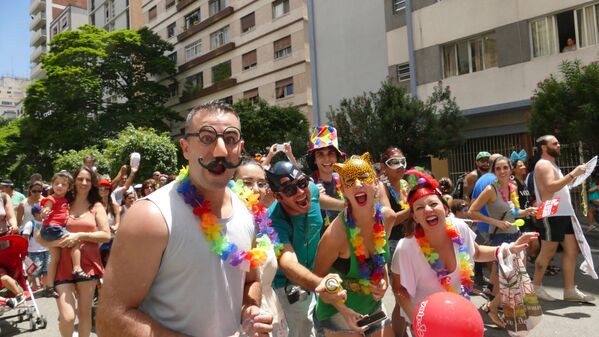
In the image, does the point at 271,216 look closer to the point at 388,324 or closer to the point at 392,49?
the point at 388,324

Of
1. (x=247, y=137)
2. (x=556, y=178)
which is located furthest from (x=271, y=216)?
(x=247, y=137)

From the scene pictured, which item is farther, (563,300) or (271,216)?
(563,300)

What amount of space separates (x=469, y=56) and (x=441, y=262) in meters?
15.5

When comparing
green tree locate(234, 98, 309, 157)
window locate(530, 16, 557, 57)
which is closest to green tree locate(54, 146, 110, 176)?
green tree locate(234, 98, 309, 157)

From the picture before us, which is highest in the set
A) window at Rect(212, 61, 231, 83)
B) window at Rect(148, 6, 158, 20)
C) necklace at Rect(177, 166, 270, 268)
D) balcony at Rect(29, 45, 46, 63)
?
balcony at Rect(29, 45, 46, 63)

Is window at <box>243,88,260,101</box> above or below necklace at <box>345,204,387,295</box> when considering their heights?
above

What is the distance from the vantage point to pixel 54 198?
520 centimetres

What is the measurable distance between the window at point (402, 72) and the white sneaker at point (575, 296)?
48.5 ft

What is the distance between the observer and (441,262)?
340 cm

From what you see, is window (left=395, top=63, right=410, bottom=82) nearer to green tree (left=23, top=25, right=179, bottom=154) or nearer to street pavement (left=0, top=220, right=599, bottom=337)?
street pavement (left=0, top=220, right=599, bottom=337)

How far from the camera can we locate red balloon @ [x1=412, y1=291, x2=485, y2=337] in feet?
6.46

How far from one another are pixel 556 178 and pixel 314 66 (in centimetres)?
1905

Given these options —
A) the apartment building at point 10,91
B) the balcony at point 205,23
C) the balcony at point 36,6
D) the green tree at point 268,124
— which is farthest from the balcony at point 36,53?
the green tree at point 268,124

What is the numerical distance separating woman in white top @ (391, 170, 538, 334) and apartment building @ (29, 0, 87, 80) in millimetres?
67659
